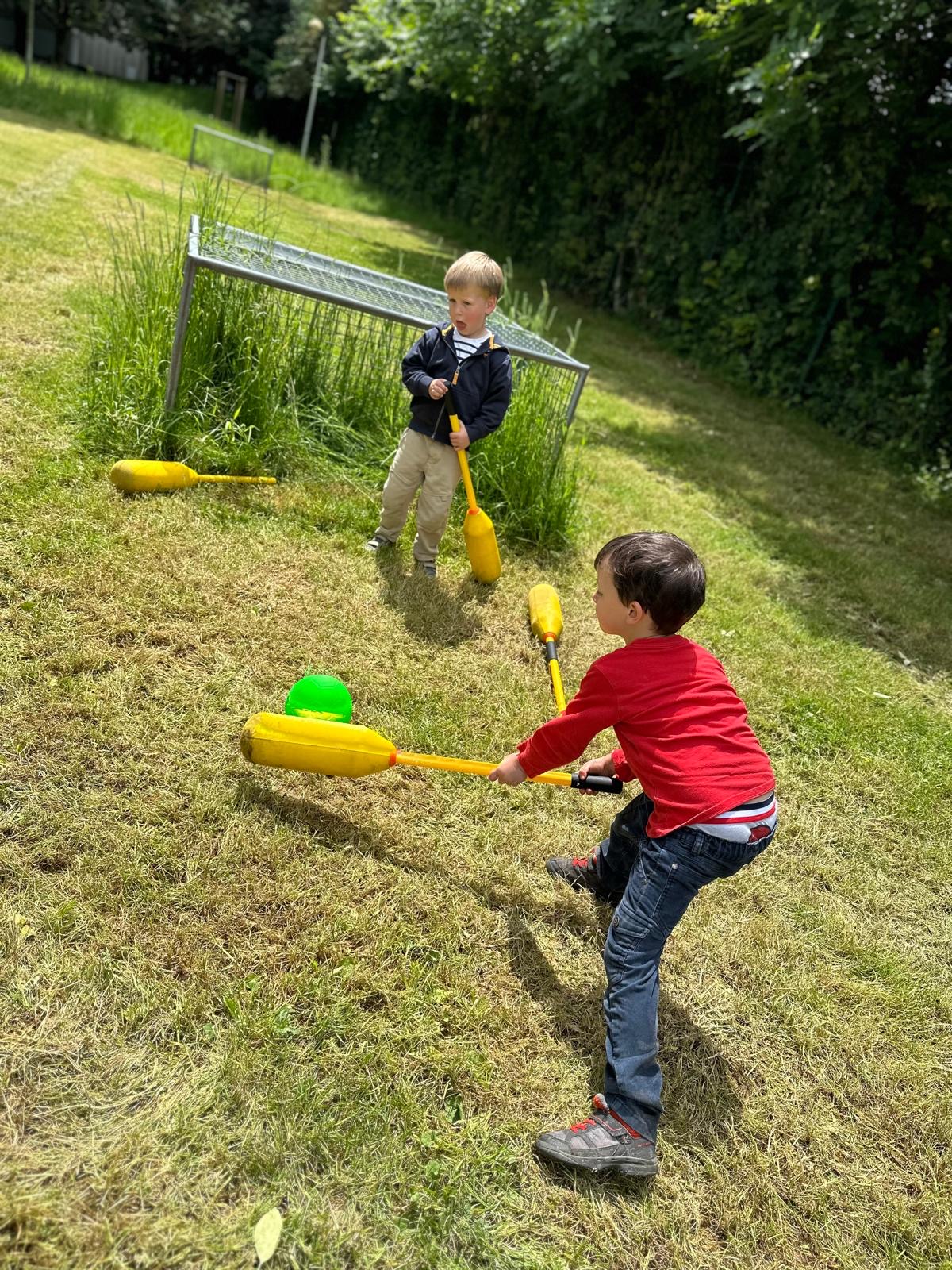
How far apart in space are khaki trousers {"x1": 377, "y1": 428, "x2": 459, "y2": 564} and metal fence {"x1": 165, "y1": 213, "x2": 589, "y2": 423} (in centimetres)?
73

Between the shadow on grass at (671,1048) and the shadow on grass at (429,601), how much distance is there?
150 centimetres

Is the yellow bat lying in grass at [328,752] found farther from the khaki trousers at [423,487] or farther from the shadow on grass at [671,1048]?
the khaki trousers at [423,487]

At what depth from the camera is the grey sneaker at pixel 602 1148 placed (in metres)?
1.96

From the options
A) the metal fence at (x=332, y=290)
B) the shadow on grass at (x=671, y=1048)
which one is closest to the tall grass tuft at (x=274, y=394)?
the metal fence at (x=332, y=290)

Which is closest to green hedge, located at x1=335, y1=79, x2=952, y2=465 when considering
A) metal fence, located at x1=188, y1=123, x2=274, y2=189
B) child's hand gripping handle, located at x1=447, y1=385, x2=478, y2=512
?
metal fence, located at x1=188, y1=123, x2=274, y2=189

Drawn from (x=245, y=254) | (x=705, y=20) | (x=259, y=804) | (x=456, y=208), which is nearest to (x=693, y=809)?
(x=259, y=804)

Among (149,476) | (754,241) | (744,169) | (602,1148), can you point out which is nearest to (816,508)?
(149,476)

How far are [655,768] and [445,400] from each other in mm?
2237

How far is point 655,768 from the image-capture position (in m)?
2.20

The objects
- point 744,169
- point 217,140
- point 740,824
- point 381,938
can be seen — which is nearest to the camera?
point 740,824

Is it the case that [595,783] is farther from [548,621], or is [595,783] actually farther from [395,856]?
[548,621]

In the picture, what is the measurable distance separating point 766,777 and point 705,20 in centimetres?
866

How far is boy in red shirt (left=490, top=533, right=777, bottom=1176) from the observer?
83.4 inches

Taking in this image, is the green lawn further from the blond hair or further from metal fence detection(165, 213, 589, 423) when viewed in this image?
the blond hair
